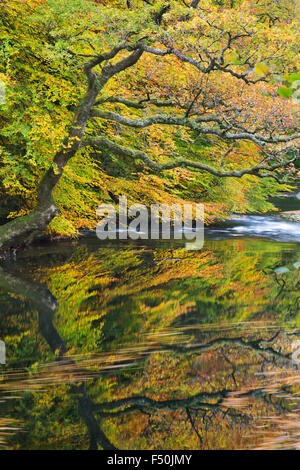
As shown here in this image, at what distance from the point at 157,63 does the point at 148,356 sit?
7878 mm

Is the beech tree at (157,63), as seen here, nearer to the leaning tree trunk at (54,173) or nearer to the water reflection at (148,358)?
the leaning tree trunk at (54,173)

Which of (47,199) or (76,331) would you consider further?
→ (47,199)

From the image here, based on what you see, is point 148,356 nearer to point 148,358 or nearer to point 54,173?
point 148,358

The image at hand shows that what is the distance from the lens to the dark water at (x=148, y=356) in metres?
2.78

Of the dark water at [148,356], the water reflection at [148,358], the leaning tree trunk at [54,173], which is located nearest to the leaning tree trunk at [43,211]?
the leaning tree trunk at [54,173]

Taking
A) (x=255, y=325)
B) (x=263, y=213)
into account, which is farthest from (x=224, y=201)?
(x=255, y=325)

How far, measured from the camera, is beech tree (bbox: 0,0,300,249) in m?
6.92

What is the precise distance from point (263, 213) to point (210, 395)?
14.0 metres

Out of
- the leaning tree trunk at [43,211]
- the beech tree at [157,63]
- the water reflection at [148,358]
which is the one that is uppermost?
the beech tree at [157,63]

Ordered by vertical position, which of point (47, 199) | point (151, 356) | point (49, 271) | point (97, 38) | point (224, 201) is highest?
point (224, 201)

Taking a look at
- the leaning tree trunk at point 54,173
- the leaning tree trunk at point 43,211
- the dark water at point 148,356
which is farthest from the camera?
the leaning tree trunk at point 43,211
